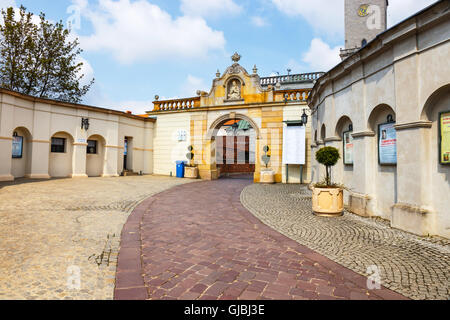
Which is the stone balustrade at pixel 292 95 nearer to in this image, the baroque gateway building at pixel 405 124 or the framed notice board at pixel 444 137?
the baroque gateway building at pixel 405 124

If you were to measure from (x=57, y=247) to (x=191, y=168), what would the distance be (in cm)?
1426

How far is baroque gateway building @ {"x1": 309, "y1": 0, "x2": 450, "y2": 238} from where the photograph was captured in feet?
15.9

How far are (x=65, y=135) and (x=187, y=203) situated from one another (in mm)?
12177

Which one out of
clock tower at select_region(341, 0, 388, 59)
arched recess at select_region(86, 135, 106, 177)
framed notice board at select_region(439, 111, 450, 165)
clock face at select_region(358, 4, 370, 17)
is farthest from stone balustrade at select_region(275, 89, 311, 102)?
clock face at select_region(358, 4, 370, 17)

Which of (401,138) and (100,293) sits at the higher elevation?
(401,138)

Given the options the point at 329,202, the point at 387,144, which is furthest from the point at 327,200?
the point at 387,144

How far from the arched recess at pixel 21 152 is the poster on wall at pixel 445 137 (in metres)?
17.8

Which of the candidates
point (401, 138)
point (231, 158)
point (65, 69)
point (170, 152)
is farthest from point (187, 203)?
point (231, 158)

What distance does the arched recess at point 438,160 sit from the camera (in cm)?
484

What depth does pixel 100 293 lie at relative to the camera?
110 inches

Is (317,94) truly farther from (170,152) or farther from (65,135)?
(65,135)

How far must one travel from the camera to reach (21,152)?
14.4 meters

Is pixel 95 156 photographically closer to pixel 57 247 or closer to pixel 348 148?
pixel 57 247
